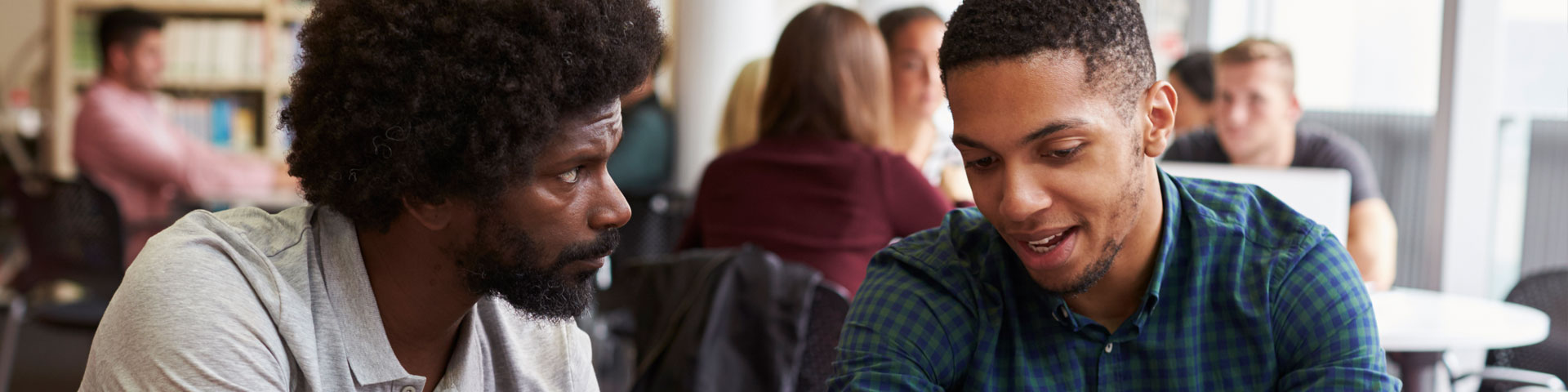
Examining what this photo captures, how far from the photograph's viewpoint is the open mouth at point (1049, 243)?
115cm

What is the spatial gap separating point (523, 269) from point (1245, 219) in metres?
0.77

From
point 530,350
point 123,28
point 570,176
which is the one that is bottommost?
point 530,350

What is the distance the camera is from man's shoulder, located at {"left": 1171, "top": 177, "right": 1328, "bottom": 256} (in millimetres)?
1205

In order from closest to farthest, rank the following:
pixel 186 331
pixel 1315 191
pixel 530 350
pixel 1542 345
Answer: pixel 186 331 → pixel 530 350 → pixel 1315 191 → pixel 1542 345

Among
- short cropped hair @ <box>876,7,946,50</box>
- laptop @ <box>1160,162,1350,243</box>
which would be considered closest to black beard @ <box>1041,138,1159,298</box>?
laptop @ <box>1160,162,1350,243</box>

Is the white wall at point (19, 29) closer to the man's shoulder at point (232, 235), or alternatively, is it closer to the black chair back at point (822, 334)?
the black chair back at point (822, 334)

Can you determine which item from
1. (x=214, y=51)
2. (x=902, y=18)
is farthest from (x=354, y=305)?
(x=214, y=51)

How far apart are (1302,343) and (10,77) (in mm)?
7628

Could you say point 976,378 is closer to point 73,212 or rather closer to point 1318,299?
point 1318,299

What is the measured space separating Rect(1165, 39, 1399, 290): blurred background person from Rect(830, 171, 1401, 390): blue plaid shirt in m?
2.01

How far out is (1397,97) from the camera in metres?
4.01

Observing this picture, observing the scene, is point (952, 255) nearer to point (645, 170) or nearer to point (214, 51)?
point (645, 170)

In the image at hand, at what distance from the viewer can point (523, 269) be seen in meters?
1.15

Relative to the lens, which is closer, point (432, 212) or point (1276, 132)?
point (432, 212)
